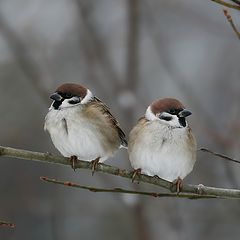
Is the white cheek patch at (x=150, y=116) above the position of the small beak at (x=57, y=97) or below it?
below

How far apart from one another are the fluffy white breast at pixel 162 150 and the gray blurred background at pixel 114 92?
0.72 meters

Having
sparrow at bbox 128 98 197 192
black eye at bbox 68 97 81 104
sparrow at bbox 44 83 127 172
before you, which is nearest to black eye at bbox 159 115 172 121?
sparrow at bbox 128 98 197 192

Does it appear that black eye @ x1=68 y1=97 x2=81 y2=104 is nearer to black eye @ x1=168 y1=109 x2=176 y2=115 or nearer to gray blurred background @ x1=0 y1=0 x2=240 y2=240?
black eye @ x1=168 y1=109 x2=176 y2=115

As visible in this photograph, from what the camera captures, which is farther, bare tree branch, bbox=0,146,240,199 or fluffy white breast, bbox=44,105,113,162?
fluffy white breast, bbox=44,105,113,162

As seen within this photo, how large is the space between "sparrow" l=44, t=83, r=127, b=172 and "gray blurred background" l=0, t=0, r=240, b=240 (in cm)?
94

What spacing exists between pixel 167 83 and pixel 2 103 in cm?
237

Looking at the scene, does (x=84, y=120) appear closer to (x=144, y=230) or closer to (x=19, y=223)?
(x=144, y=230)

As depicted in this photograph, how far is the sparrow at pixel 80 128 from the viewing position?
131 inches

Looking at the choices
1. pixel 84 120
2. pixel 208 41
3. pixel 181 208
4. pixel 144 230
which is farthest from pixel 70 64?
pixel 84 120

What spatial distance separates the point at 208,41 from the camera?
369 inches

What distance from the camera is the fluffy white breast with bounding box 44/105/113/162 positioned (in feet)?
11.0

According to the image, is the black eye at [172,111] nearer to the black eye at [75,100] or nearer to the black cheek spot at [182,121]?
the black cheek spot at [182,121]

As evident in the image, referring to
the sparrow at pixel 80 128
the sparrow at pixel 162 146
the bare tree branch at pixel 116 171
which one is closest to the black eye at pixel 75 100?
the sparrow at pixel 80 128

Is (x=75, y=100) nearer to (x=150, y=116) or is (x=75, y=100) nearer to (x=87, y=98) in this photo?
(x=87, y=98)
